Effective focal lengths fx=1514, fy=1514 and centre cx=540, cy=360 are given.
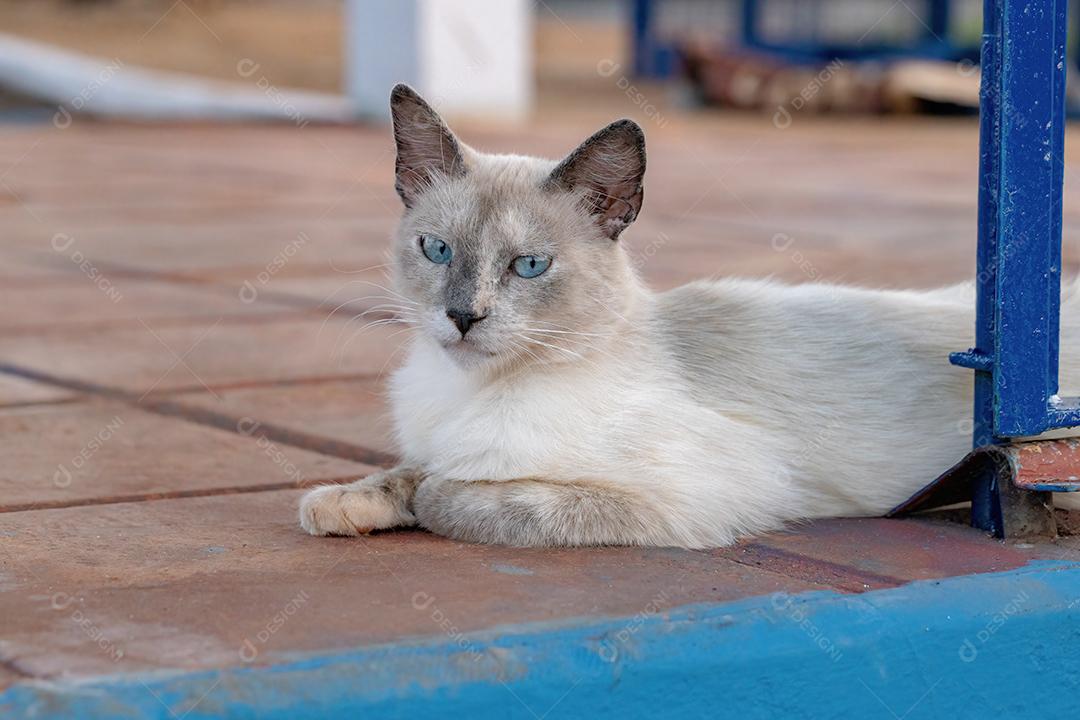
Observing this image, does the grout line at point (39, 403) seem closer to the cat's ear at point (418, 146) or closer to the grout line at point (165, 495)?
the grout line at point (165, 495)

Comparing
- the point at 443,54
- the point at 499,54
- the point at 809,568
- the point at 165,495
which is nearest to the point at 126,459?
the point at 165,495

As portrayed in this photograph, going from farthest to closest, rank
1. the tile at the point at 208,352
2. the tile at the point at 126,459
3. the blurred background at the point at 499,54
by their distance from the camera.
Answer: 1. the blurred background at the point at 499,54
2. the tile at the point at 208,352
3. the tile at the point at 126,459

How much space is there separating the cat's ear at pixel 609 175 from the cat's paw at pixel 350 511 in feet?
2.28

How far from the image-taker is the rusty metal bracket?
109 inches

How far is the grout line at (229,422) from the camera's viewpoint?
141 inches

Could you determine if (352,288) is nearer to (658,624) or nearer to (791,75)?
(658,624)

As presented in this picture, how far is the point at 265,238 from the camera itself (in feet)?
23.0

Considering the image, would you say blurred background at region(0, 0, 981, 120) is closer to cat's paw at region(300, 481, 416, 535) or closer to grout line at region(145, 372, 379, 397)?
grout line at region(145, 372, 379, 397)

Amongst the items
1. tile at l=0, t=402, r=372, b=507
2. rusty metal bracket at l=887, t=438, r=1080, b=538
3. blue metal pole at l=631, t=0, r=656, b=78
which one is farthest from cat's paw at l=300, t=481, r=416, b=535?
blue metal pole at l=631, t=0, r=656, b=78

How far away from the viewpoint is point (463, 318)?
111 inches

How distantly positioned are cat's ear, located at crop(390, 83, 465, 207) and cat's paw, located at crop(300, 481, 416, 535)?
25.3 inches

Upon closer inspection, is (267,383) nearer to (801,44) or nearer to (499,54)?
(499,54)

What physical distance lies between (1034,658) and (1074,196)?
607cm

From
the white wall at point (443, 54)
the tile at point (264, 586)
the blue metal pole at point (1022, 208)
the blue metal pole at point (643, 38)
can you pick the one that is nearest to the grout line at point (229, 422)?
the tile at point (264, 586)
